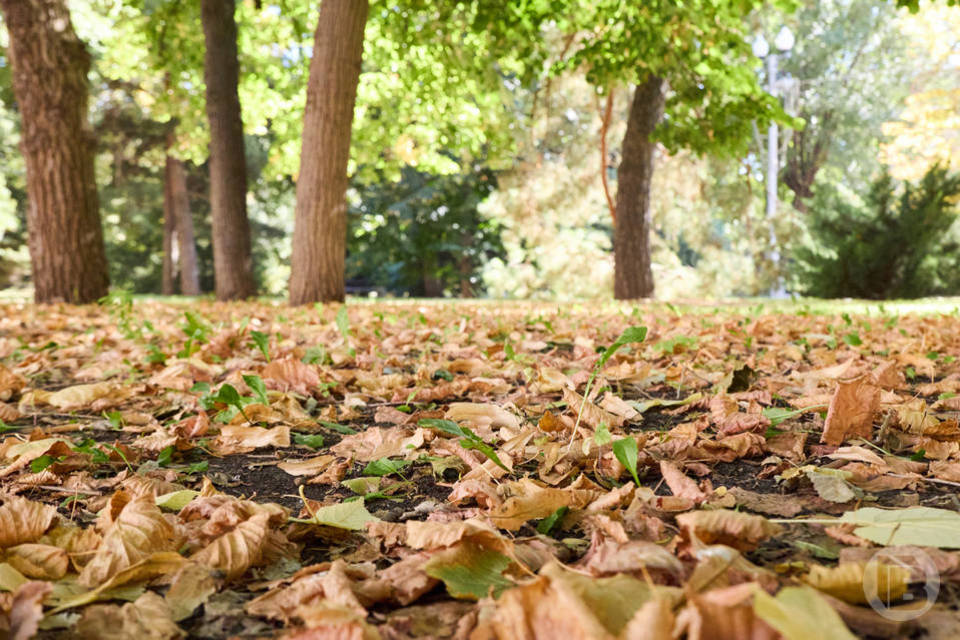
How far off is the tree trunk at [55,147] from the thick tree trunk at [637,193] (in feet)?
21.8

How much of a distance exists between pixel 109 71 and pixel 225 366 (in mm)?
17211

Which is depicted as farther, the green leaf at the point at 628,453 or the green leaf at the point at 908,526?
the green leaf at the point at 628,453

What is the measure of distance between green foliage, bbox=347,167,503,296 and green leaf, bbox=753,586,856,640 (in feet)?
68.4

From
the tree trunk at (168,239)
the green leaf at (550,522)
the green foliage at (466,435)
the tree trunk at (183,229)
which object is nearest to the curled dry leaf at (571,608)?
the green leaf at (550,522)

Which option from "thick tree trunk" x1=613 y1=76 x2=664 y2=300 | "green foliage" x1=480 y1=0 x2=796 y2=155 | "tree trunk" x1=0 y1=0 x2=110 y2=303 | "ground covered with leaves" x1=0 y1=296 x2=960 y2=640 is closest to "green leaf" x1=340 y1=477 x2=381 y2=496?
"ground covered with leaves" x1=0 y1=296 x2=960 y2=640

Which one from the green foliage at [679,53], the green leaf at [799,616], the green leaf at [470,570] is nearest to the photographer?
the green leaf at [799,616]

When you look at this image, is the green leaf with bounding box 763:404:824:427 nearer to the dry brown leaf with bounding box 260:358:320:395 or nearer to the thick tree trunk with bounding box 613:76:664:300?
the dry brown leaf with bounding box 260:358:320:395

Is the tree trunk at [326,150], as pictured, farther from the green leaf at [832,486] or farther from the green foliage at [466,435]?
the green leaf at [832,486]

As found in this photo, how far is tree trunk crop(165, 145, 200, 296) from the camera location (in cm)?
1823

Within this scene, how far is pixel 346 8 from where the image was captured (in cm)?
652

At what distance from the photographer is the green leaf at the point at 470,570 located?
0.85 metres

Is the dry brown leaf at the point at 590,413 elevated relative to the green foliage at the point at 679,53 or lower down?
lower down

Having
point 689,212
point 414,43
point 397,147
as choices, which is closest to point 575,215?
point 689,212

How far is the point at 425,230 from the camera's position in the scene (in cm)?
2242
